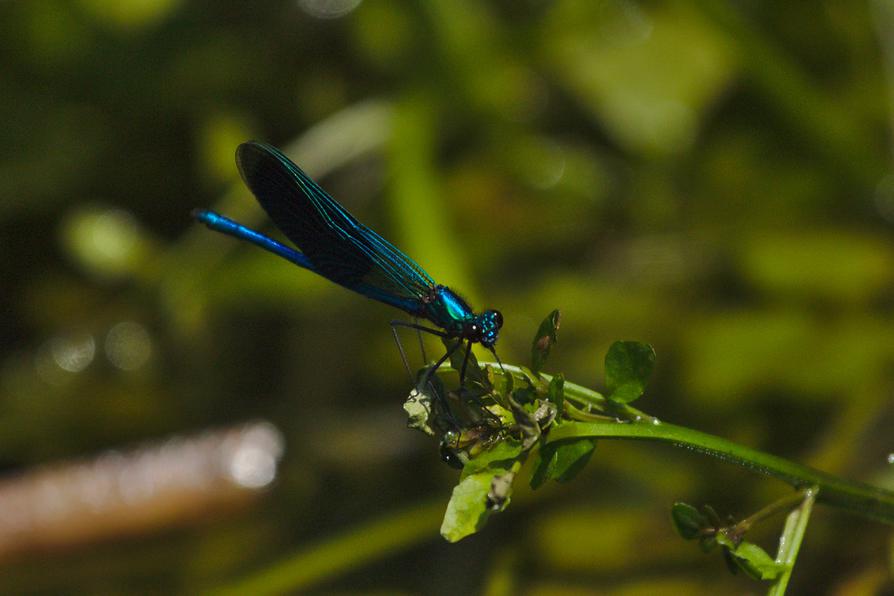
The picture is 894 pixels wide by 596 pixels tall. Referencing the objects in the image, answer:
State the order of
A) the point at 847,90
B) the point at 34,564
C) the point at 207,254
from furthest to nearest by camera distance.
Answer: the point at 847,90 → the point at 207,254 → the point at 34,564

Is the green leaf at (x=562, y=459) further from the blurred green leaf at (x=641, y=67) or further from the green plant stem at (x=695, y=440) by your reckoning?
the blurred green leaf at (x=641, y=67)

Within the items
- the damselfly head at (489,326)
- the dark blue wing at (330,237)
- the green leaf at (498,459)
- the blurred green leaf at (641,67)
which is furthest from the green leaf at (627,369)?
the blurred green leaf at (641,67)

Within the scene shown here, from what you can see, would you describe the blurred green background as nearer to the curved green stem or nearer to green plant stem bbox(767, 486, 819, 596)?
the curved green stem

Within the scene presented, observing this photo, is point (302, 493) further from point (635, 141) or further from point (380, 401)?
point (635, 141)

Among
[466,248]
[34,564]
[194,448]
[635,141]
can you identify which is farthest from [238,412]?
[635,141]

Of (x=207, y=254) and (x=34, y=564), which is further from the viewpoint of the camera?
(x=207, y=254)

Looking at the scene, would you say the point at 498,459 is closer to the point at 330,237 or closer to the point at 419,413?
the point at 419,413

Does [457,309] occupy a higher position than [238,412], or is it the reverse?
[238,412]
